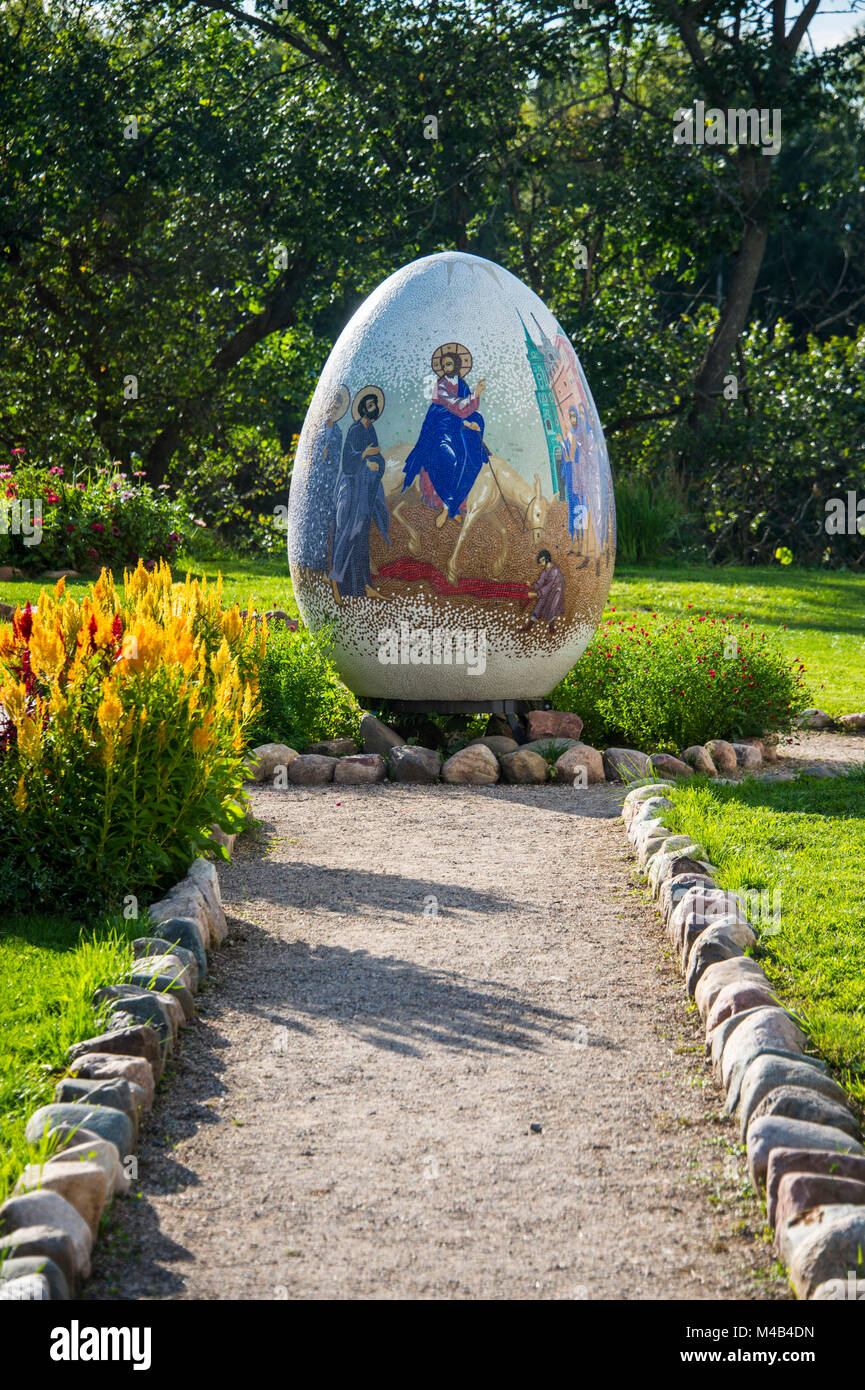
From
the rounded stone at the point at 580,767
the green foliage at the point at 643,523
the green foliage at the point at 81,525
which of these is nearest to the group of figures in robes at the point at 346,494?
the rounded stone at the point at 580,767

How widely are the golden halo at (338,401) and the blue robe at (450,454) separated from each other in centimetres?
60

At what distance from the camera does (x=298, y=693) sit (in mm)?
7418

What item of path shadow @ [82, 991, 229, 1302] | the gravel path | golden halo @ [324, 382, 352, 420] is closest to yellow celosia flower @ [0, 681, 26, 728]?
the gravel path

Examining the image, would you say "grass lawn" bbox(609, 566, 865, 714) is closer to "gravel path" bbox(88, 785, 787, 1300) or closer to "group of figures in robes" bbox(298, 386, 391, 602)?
"group of figures in robes" bbox(298, 386, 391, 602)

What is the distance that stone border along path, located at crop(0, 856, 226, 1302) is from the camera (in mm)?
2471

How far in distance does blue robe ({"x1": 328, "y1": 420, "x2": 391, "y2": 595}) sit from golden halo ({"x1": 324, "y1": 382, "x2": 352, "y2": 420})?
0.18 meters

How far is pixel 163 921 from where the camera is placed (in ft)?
14.0

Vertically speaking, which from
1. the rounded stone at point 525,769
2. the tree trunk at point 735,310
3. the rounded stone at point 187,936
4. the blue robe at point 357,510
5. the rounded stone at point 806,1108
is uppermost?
the tree trunk at point 735,310

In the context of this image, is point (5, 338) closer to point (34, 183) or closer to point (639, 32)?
point (34, 183)

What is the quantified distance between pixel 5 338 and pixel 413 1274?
1824cm

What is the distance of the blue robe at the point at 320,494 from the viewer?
7453 mm

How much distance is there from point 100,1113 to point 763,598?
12.0 metres

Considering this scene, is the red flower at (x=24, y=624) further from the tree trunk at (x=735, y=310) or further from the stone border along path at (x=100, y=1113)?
Answer: the tree trunk at (x=735, y=310)
